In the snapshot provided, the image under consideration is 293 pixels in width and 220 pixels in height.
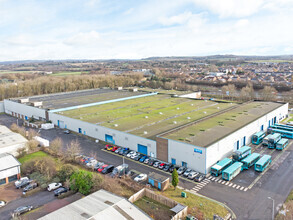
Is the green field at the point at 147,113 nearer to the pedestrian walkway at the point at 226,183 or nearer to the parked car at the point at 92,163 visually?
the parked car at the point at 92,163

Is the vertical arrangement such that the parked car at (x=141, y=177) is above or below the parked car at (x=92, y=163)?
below

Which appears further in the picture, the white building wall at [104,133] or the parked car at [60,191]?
the white building wall at [104,133]

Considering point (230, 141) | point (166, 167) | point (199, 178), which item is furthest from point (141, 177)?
point (230, 141)

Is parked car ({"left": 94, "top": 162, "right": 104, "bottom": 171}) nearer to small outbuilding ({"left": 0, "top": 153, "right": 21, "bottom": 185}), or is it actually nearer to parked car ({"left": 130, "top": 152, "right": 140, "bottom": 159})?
parked car ({"left": 130, "top": 152, "right": 140, "bottom": 159})

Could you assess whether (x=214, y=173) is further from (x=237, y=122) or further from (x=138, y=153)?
(x=237, y=122)

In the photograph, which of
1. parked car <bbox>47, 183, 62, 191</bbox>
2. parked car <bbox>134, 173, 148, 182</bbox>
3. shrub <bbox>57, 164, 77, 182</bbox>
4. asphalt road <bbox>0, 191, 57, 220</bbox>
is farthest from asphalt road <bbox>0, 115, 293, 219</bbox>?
asphalt road <bbox>0, 191, 57, 220</bbox>

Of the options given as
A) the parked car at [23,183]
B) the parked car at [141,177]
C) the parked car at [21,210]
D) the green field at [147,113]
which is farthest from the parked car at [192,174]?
the parked car at [23,183]

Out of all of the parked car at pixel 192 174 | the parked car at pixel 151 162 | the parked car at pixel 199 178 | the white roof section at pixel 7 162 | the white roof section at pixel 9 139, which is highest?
the white roof section at pixel 9 139

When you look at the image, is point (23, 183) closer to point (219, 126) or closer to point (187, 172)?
point (187, 172)
